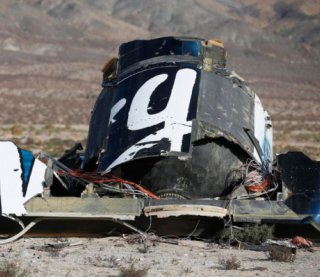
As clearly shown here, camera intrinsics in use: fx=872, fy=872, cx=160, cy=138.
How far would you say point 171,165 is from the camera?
11.2 m

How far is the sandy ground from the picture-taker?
28.3 feet

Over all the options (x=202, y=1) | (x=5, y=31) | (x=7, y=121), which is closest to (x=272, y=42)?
(x=202, y=1)

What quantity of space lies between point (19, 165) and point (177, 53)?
3359 millimetres

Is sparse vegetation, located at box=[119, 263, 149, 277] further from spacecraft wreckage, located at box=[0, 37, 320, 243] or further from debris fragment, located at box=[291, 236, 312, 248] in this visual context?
debris fragment, located at box=[291, 236, 312, 248]

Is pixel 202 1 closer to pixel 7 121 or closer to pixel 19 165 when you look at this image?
pixel 7 121

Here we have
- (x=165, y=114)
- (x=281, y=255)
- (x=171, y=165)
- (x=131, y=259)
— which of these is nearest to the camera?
(x=131, y=259)

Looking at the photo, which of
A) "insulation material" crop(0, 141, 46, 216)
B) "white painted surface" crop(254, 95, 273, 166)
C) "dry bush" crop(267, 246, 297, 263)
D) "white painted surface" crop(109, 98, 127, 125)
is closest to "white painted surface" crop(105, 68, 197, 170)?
"white painted surface" crop(109, 98, 127, 125)

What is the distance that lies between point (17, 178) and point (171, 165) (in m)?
1.97

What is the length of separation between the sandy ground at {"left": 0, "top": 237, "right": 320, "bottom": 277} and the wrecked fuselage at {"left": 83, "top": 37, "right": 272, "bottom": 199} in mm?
1124

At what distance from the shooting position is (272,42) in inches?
5709

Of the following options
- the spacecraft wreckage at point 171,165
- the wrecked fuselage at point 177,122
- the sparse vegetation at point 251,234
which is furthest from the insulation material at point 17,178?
the sparse vegetation at point 251,234

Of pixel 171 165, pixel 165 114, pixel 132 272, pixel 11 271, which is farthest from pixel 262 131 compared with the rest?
pixel 11 271

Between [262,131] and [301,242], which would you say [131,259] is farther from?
[262,131]

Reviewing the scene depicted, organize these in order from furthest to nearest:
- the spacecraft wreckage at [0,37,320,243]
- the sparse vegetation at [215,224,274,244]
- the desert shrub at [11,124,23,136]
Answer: the desert shrub at [11,124,23,136] → the spacecraft wreckage at [0,37,320,243] → the sparse vegetation at [215,224,274,244]
